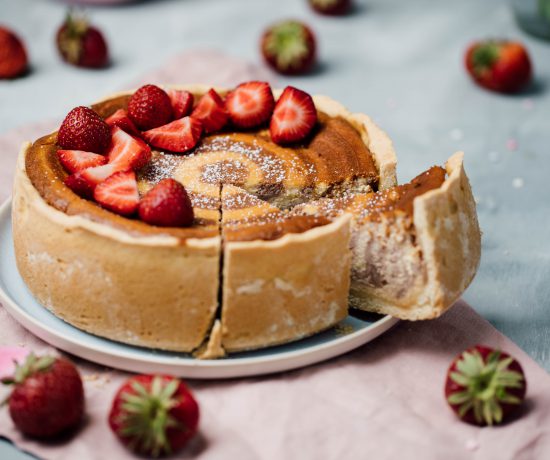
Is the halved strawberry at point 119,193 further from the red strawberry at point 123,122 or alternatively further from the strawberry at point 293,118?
the strawberry at point 293,118

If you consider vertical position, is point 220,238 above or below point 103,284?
above

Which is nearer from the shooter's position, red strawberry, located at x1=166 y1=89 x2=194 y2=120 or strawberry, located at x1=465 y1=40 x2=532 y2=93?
red strawberry, located at x1=166 y1=89 x2=194 y2=120

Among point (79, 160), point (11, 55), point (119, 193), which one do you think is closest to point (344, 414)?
point (119, 193)

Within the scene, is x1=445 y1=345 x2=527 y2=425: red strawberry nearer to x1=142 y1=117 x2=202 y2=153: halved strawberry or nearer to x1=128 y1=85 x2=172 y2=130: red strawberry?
x1=142 y1=117 x2=202 y2=153: halved strawberry

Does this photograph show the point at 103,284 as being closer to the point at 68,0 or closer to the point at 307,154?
the point at 307,154

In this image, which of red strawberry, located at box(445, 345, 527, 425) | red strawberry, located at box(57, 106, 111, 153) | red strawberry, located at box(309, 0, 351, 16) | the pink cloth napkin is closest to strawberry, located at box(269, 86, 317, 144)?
red strawberry, located at box(57, 106, 111, 153)

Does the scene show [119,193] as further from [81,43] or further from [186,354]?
[81,43]

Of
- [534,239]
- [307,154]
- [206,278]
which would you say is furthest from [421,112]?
[206,278]
